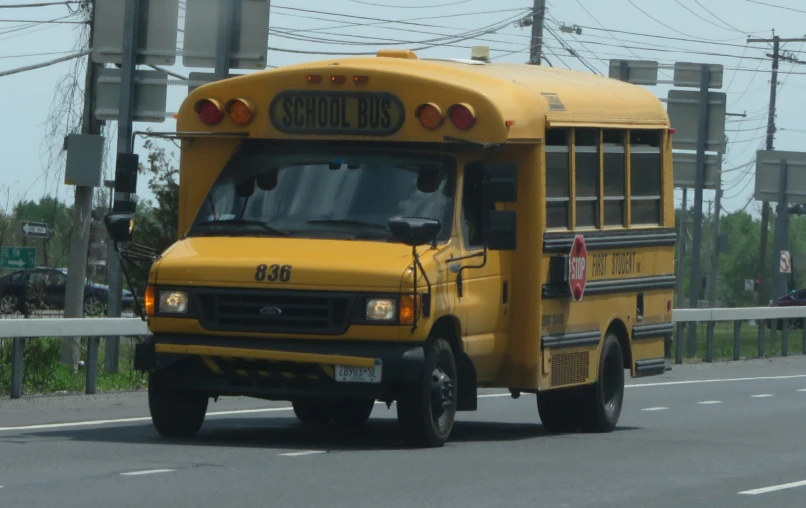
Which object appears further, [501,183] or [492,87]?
[492,87]

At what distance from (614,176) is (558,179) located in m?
1.40

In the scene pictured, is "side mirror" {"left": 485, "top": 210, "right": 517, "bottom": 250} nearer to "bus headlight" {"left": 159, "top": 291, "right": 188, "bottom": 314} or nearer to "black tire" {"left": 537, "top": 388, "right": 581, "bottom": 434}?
"bus headlight" {"left": 159, "top": 291, "right": 188, "bottom": 314}

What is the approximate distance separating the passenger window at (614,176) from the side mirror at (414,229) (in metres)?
3.52

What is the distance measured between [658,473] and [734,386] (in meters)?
11.9

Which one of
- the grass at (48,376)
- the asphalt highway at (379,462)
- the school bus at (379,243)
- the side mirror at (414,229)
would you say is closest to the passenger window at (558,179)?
the school bus at (379,243)

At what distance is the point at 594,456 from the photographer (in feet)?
42.7

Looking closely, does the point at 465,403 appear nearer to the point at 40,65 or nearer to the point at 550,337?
the point at 550,337

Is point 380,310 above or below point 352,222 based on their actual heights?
below

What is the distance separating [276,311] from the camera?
12.2 m

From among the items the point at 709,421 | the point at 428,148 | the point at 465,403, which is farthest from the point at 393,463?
the point at 709,421

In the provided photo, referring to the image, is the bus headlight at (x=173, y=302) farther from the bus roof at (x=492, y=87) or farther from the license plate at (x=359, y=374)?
the bus roof at (x=492, y=87)

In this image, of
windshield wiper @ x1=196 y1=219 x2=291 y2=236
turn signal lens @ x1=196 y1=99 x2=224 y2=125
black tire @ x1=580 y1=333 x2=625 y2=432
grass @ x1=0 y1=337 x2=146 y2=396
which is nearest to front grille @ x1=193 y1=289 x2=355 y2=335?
windshield wiper @ x1=196 y1=219 x2=291 y2=236

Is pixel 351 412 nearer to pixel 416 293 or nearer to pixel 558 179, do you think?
pixel 558 179

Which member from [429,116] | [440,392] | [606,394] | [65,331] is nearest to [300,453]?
[440,392]
